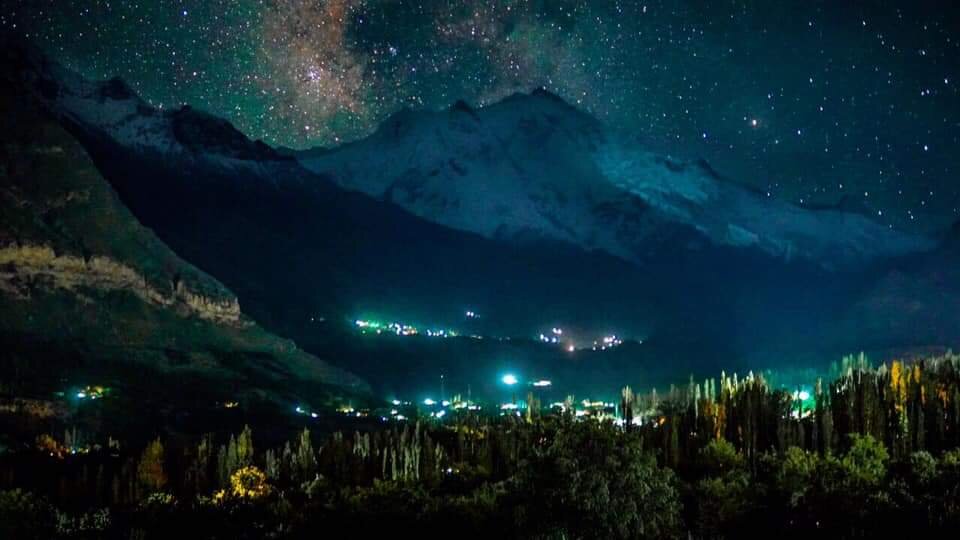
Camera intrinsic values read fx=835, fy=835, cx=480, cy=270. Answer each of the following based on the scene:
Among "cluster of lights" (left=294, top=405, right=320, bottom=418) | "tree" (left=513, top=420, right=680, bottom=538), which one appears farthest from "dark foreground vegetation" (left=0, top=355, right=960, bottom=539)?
"cluster of lights" (left=294, top=405, right=320, bottom=418)

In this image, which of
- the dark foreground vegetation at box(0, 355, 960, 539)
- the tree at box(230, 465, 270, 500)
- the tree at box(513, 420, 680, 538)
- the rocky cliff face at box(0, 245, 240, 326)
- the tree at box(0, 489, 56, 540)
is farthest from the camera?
the rocky cliff face at box(0, 245, 240, 326)

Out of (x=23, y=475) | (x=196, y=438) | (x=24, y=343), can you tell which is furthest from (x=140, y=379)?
(x=23, y=475)

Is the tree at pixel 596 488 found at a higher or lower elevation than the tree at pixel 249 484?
higher

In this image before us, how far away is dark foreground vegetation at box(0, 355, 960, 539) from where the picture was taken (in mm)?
37281

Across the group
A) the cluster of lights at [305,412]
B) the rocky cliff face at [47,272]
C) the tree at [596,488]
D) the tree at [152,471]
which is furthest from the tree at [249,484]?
the rocky cliff face at [47,272]

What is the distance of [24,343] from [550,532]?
160187 mm

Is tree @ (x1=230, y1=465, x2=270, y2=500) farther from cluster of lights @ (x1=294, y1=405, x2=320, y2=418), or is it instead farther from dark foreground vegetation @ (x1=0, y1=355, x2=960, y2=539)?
cluster of lights @ (x1=294, y1=405, x2=320, y2=418)

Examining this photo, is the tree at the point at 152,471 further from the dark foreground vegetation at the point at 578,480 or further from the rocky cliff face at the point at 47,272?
the rocky cliff face at the point at 47,272

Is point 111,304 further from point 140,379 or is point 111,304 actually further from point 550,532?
point 550,532

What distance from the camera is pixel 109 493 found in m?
90.2

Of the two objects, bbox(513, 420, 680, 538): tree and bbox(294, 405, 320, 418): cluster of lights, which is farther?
bbox(294, 405, 320, 418): cluster of lights

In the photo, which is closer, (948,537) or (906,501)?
(948,537)

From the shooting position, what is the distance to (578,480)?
118 feet

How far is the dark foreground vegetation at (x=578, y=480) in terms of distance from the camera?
3728 cm
